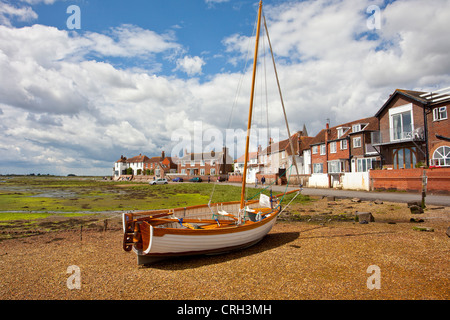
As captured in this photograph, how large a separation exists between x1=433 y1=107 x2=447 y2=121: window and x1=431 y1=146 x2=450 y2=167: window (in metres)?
3.28

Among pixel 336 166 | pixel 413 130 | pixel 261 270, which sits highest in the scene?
pixel 413 130

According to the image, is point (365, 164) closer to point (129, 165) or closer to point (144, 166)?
point (144, 166)

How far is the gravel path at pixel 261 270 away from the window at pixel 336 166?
31.5 m

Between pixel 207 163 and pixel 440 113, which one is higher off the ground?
pixel 440 113

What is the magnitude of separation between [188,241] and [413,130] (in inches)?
1256

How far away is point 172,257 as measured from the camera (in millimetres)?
10453

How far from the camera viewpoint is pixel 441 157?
28047mm

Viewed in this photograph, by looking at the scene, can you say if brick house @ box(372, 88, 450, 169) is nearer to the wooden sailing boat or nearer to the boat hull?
the wooden sailing boat

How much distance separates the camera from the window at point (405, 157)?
104 ft

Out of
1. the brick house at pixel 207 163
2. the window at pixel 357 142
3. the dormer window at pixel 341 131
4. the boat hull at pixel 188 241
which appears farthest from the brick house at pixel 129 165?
the boat hull at pixel 188 241

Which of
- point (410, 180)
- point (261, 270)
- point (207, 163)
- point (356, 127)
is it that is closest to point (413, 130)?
point (410, 180)

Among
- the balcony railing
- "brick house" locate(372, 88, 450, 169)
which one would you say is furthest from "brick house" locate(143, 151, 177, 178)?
"brick house" locate(372, 88, 450, 169)

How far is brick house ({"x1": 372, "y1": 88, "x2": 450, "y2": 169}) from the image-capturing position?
2827cm

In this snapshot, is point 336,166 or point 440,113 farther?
point 336,166
